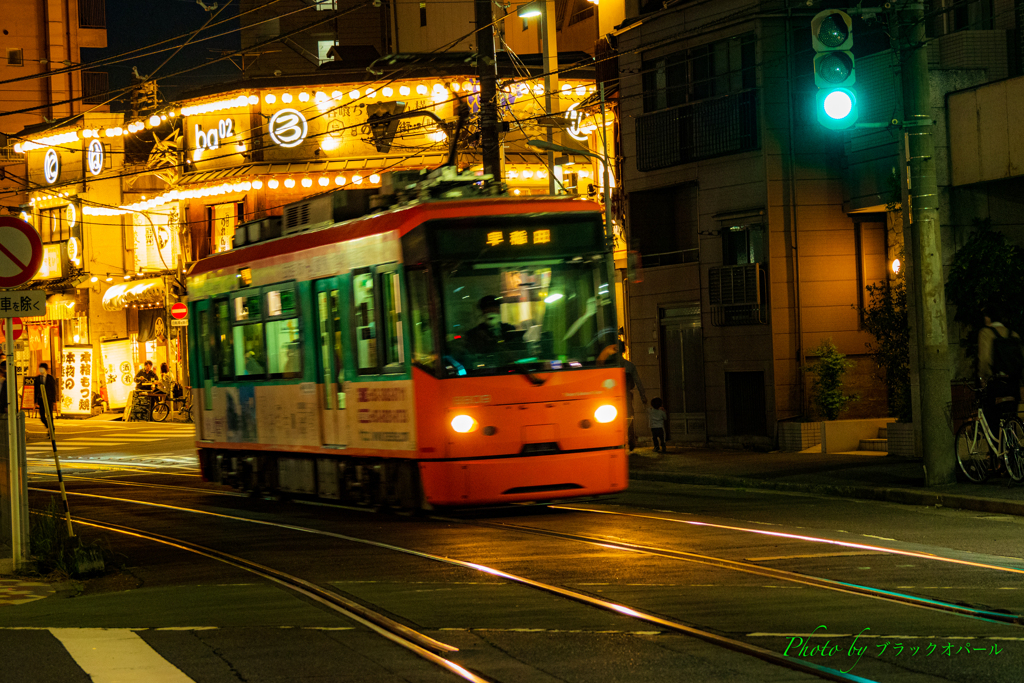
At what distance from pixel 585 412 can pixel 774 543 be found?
2.84 metres

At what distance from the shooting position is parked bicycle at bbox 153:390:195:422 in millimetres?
44094

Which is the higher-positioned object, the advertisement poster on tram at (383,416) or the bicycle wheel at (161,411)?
the advertisement poster on tram at (383,416)

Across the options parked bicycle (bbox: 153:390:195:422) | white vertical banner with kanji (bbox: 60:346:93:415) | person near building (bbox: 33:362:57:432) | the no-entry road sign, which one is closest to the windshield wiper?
person near building (bbox: 33:362:57:432)

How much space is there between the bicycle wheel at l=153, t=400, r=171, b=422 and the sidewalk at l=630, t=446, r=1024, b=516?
25.2 metres

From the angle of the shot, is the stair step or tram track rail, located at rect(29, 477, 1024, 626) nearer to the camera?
tram track rail, located at rect(29, 477, 1024, 626)

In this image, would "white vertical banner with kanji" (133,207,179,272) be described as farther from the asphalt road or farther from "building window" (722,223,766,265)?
the asphalt road

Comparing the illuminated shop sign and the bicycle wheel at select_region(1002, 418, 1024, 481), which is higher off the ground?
the illuminated shop sign

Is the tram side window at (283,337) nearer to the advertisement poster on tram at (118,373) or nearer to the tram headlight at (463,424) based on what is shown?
the tram headlight at (463,424)

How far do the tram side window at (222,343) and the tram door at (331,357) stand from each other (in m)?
3.09

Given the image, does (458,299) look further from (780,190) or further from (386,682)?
(780,190)

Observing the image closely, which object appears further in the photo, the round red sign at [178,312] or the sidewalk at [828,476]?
the round red sign at [178,312]

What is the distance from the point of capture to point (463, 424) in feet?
43.6

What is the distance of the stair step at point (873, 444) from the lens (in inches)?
859

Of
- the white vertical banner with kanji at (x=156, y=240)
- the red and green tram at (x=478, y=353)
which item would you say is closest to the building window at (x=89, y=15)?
the white vertical banner with kanji at (x=156, y=240)
